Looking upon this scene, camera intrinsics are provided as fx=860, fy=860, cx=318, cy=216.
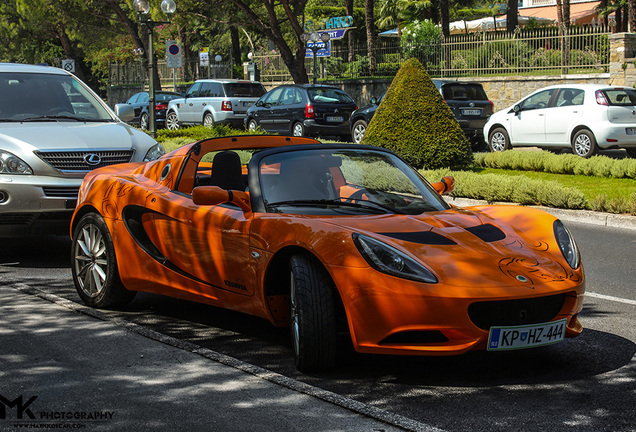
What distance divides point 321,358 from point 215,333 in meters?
1.37

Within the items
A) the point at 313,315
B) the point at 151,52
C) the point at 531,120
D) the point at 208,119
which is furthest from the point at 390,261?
the point at 208,119

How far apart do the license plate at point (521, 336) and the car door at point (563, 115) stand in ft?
49.4

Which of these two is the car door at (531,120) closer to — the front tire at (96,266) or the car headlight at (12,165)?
the car headlight at (12,165)

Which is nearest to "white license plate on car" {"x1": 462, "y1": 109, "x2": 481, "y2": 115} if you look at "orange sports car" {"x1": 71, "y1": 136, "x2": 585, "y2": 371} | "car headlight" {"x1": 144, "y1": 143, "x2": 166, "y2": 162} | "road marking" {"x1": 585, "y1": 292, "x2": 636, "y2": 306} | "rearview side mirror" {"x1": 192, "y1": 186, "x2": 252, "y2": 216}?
"car headlight" {"x1": 144, "y1": 143, "x2": 166, "y2": 162}

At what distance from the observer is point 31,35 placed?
229 feet

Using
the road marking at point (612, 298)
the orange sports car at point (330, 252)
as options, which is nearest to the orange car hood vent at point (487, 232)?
the orange sports car at point (330, 252)

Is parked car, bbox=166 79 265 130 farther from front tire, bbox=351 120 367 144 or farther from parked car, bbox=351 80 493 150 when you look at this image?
parked car, bbox=351 80 493 150

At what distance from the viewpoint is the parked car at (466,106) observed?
23.4m

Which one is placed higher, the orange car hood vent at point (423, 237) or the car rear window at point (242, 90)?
the car rear window at point (242, 90)

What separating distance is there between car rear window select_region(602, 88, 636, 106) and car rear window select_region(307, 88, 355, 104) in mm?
8578

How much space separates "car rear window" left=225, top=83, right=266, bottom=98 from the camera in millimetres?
29250

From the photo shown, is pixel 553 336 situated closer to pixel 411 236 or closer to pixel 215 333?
pixel 411 236

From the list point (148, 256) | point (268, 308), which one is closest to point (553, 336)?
point (268, 308)

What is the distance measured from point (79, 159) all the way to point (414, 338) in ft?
16.5
